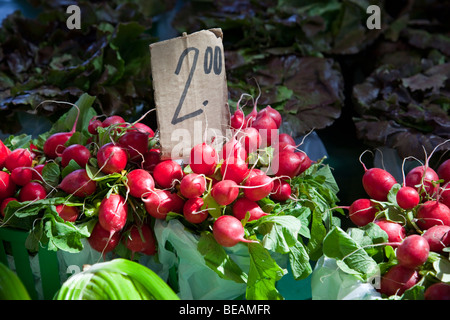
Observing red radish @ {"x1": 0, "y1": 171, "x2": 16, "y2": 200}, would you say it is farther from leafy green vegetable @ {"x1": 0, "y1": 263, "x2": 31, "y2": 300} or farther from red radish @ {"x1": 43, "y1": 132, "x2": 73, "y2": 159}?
leafy green vegetable @ {"x1": 0, "y1": 263, "x2": 31, "y2": 300}

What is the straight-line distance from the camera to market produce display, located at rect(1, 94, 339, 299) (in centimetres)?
115

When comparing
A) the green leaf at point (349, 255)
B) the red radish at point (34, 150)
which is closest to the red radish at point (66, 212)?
the red radish at point (34, 150)

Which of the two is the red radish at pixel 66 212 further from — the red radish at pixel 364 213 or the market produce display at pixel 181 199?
the red radish at pixel 364 213

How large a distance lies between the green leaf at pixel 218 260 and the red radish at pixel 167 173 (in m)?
0.18

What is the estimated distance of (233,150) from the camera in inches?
49.0

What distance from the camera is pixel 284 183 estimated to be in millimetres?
1315

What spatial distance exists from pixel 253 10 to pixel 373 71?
0.75 meters

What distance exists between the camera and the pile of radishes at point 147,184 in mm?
1178

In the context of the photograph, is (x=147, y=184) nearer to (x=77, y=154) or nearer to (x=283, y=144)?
(x=77, y=154)

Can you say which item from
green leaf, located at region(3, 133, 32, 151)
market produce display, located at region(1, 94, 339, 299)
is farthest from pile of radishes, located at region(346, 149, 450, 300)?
green leaf, located at region(3, 133, 32, 151)

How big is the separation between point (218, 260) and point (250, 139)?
0.36 meters
